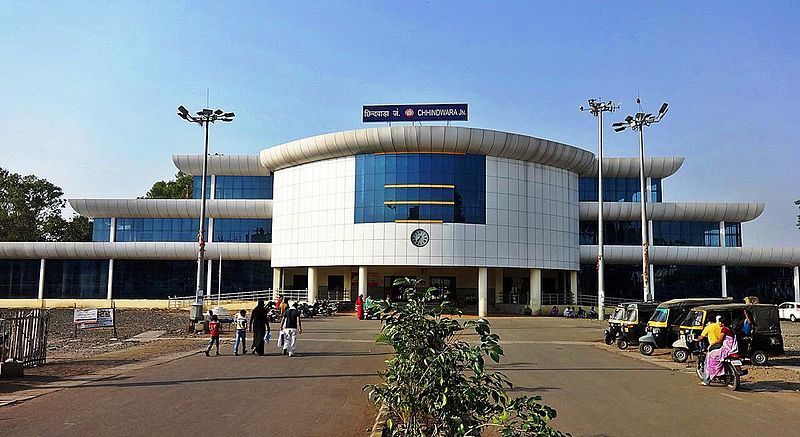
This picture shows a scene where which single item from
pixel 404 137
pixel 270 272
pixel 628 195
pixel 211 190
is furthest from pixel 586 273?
pixel 211 190

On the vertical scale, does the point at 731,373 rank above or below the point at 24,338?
below

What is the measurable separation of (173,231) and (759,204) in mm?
53496

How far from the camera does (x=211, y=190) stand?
60844 millimetres

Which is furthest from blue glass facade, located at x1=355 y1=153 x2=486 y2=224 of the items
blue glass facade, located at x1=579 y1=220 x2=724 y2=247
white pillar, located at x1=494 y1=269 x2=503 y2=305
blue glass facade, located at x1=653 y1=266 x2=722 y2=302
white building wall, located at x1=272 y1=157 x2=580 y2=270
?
blue glass facade, located at x1=653 y1=266 x2=722 y2=302

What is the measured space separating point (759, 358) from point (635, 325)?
18.1ft

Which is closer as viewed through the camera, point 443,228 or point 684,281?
point 443,228

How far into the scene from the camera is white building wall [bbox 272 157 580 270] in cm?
A: 4600

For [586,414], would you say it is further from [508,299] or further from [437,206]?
[508,299]

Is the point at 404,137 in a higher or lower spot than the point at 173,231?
higher

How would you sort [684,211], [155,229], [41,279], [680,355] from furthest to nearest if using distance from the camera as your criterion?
[155,229] < [41,279] < [684,211] < [680,355]

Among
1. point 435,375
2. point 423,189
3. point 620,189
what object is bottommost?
point 435,375

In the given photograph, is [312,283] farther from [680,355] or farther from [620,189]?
[680,355]

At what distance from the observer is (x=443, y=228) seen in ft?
150

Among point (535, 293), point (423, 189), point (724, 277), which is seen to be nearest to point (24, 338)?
point (423, 189)
